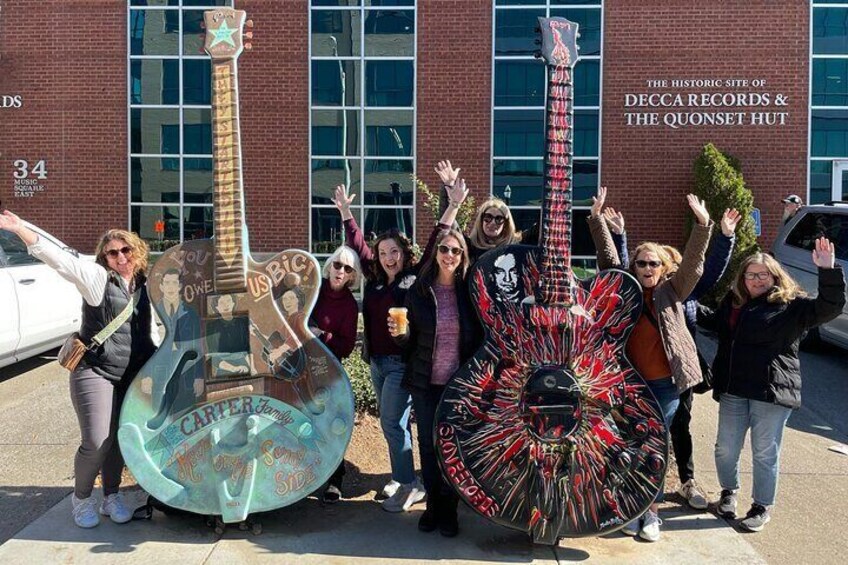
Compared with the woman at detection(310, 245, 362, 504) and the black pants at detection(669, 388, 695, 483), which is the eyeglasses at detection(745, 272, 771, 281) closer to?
the black pants at detection(669, 388, 695, 483)

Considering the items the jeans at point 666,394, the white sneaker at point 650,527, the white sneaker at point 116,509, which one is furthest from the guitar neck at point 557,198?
the white sneaker at point 116,509

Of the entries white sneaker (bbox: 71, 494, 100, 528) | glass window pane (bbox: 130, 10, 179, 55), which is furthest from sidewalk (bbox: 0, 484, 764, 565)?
glass window pane (bbox: 130, 10, 179, 55)

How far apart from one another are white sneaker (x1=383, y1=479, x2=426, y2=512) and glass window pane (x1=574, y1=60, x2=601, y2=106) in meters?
8.92

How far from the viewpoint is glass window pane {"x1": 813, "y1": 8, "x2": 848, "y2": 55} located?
37.6 ft

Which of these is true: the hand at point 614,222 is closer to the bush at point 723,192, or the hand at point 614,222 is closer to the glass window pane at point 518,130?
the bush at point 723,192

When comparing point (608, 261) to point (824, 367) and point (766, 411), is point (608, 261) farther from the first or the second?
point (824, 367)

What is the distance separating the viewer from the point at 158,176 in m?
12.1

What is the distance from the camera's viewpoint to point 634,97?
11.6 m

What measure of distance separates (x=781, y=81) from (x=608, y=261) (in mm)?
9193

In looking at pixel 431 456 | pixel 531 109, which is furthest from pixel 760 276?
pixel 531 109

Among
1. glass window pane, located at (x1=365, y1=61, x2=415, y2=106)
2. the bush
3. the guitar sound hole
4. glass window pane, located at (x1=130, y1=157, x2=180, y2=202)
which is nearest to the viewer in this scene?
the guitar sound hole

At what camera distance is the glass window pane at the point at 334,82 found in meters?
11.9

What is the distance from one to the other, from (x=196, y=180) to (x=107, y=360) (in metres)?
8.79

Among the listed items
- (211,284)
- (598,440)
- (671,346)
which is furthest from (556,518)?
(211,284)
